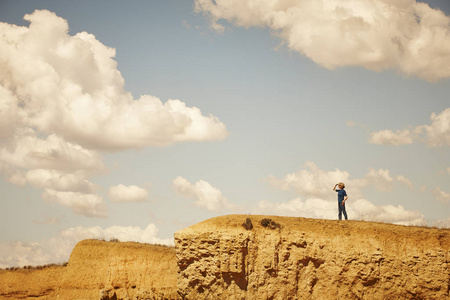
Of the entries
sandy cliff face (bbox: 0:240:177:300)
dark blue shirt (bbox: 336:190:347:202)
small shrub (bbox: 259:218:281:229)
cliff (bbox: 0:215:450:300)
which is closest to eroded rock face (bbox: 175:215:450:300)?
cliff (bbox: 0:215:450:300)

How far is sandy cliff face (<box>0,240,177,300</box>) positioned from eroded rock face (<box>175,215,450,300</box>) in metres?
5.87

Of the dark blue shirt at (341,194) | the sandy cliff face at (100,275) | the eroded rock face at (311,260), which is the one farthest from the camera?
the sandy cliff face at (100,275)

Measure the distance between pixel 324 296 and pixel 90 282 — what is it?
16.7m

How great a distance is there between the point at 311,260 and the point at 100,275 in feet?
50.6

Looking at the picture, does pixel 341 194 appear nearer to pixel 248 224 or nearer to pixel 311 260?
pixel 311 260

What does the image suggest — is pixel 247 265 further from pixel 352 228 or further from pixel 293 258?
pixel 352 228

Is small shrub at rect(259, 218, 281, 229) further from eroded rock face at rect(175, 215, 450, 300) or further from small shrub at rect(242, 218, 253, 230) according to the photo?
small shrub at rect(242, 218, 253, 230)

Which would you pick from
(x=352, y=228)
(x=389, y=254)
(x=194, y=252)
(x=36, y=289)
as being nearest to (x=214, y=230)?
(x=194, y=252)

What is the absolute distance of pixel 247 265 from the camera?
2253 cm

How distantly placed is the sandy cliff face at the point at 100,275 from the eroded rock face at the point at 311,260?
5866 mm

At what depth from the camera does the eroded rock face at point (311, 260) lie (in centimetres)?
2108

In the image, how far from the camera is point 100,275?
2967cm

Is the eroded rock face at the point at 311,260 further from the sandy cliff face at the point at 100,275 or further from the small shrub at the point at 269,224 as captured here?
the sandy cliff face at the point at 100,275

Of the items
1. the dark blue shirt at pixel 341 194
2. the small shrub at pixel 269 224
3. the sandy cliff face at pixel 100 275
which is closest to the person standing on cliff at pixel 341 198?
the dark blue shirt at pixel 341 194
